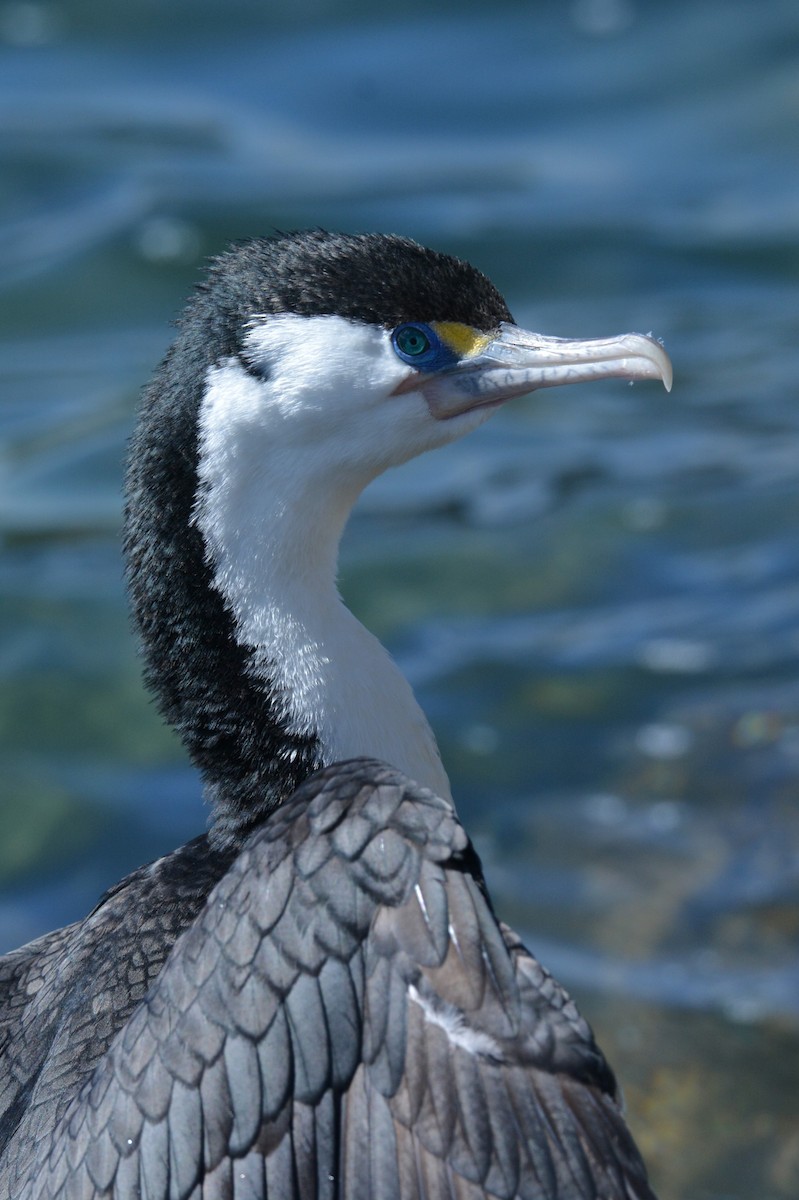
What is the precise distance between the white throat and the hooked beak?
34 centimetres

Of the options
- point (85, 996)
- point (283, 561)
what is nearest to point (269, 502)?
point (283, 561)

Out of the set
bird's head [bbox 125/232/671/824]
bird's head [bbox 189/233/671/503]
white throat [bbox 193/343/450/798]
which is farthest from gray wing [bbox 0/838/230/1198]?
bird's head [bbox 189/233/671/503]

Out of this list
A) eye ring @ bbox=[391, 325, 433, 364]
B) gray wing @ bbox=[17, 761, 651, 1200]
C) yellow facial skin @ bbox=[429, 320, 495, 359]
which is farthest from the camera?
yellow facial skin @ bbox=[429, 320, 495, 359]

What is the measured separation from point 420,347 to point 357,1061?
4.79 ft

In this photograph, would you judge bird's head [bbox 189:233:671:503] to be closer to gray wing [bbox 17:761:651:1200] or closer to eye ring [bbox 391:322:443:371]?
eye ring [bbox 391:322:443:371]

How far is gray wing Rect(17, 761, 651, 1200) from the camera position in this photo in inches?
111

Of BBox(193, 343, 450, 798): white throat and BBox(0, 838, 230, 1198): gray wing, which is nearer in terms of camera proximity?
BBox(0, 838, 230, 1198): gray wing

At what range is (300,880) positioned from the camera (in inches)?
114

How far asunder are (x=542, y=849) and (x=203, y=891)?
348 centimetres

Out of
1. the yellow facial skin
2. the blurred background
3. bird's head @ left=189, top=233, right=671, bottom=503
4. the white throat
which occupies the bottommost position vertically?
the white throat

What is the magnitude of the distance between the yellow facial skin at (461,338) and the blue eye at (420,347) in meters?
0.02

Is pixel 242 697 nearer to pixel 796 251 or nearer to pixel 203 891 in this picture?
pixel 203 891

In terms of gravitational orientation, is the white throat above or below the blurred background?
below

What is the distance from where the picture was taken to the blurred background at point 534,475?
6.21 m
